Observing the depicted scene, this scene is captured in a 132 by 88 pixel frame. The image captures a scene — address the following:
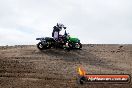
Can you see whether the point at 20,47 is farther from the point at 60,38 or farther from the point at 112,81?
the point at 112,81

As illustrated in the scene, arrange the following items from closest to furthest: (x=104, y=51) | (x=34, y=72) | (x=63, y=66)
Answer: (x=34, y=72) < (x=63, y=66) < (x=104, y=51)

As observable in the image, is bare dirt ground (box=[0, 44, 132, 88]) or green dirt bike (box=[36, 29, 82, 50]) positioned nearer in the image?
bare dirt ground (box=[0, 44, 132, 88])

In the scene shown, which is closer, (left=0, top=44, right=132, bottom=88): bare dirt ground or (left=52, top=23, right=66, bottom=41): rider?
(left=0, top=44, right=132, bottom=88): bare dirt ground

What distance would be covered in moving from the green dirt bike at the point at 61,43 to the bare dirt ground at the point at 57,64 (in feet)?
2.11

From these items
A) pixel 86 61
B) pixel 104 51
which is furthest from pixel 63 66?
pixel 104 51

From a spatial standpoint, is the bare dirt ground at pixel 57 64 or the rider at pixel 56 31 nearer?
the bare dirt ground at pixel 57 64

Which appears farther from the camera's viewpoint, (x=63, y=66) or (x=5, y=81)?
(x=63, y=66)

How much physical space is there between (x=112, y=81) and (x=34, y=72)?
5.63 meters

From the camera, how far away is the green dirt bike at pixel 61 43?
113 feet

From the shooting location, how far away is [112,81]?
2417 cm

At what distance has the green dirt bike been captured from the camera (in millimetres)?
34375

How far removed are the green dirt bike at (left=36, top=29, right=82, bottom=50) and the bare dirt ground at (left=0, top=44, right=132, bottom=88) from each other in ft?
2.11

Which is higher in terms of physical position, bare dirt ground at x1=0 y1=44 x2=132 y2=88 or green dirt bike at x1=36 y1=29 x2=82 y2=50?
green dirt bike at x1=36 y1=29 x2=82 y2=50

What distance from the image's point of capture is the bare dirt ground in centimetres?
2462
